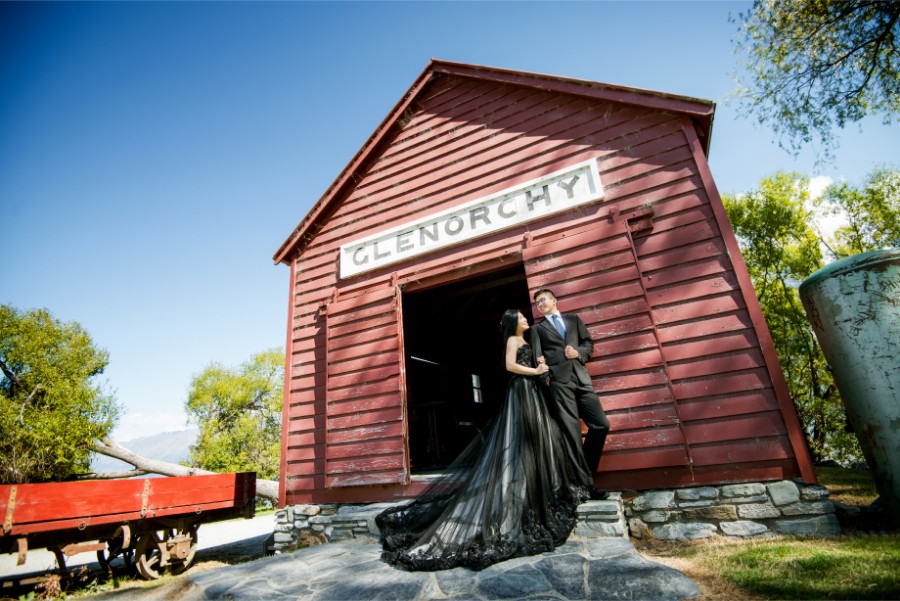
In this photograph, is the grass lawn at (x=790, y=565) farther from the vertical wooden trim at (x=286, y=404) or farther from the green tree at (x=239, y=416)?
the green tree at (x=239, y=416)

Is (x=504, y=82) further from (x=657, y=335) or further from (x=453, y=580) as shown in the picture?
(x=453, y=580)

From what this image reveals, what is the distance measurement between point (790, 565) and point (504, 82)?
6.30 meters

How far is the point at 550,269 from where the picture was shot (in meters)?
5.10

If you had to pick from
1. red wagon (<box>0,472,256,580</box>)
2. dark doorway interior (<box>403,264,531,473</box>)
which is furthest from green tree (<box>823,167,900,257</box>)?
red wagon (<box>0,472,256,580</box>)

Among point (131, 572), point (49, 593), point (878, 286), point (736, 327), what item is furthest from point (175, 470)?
point (878, 286)

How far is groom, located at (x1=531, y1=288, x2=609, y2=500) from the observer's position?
3957 mm

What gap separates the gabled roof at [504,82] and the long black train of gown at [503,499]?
3418mm

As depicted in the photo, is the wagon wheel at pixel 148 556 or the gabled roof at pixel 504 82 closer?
the gabled roof at pixel 504 82

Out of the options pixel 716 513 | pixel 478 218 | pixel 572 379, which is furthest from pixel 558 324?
pixel 716 513

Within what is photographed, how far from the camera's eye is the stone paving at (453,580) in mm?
2596

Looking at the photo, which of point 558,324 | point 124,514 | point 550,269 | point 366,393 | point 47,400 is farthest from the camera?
point 47,400

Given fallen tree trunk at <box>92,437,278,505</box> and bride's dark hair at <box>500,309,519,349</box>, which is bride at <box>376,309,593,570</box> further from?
fallen tree trunk at <box>92,437,278,505</box>

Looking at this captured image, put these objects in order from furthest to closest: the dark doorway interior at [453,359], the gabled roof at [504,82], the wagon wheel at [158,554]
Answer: the dark doorway interior at [453,359]
the wagon wheel at [158,554]
the gabled roof at [504,82]

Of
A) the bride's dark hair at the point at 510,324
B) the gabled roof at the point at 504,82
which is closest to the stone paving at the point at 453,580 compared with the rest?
the bride's dark hair at the point at 510,324
